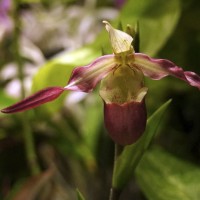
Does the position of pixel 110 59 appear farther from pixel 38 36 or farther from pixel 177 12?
pixel 38 36

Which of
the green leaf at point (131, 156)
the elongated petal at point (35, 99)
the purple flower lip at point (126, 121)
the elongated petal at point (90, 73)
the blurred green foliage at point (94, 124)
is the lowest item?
the blurred green foliage at point (94, 124)

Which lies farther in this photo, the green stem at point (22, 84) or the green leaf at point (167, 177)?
the green stem at point (22, 84)

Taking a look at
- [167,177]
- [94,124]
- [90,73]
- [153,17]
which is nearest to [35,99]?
[90,73]

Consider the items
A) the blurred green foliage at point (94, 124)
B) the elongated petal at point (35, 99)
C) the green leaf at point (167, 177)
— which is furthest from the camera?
the blurred green foliage at point (94, 124)

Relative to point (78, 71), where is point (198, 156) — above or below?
below

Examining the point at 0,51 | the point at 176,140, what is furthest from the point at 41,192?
the point at 0,51

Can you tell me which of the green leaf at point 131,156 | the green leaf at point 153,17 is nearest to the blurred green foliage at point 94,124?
the green leaf at point 153,17

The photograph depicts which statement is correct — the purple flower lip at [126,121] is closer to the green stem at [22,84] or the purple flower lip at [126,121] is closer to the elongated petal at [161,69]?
the elongated petal at [161,69]
